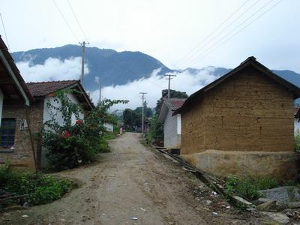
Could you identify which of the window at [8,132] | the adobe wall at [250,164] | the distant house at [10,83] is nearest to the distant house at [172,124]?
the adobe wall at [250,164]

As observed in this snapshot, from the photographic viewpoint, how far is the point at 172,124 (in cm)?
3067

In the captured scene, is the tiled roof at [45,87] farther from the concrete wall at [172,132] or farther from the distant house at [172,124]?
the concrete wall at [172,132]

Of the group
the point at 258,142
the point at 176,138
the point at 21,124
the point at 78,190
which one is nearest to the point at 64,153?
the point at 21,124

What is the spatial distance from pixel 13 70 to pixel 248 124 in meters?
10.1

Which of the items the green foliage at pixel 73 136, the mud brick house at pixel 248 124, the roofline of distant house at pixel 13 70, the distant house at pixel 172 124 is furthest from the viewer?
the distant house at pixel 172 124

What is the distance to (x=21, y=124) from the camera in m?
18.0

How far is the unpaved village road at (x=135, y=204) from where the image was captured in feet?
26.6

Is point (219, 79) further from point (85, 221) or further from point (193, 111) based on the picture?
point (85, 221)

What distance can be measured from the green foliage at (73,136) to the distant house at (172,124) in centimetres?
1012

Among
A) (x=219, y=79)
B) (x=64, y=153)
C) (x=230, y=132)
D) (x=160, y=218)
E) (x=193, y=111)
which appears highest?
(x=219, y=79)

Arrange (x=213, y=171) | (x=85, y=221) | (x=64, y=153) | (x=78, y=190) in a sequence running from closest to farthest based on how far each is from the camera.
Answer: (x=85, y=221) < (x=78, y=190) < (x=213, y=171) < (x=64, y=153)

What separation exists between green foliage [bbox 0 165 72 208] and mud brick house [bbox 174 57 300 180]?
6.31 m

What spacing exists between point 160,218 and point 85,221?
179 centimetres

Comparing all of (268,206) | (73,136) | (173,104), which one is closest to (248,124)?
(268,206)
